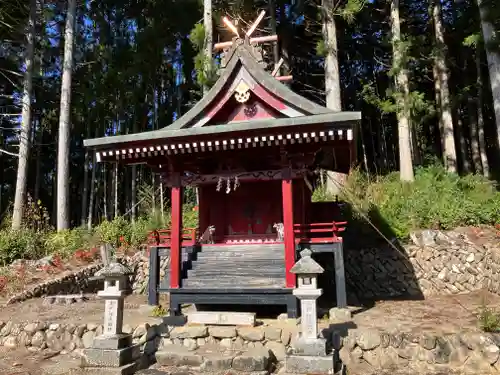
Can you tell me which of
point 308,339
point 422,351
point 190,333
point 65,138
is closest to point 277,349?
point 308,339

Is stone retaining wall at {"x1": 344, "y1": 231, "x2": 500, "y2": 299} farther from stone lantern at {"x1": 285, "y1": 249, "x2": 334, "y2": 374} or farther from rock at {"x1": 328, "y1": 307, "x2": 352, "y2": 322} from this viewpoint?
stone lantern at {"x1": 285, "y1": 249, "x2": 334, "y2": 374}

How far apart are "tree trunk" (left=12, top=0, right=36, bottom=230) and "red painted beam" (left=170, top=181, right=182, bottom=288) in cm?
955

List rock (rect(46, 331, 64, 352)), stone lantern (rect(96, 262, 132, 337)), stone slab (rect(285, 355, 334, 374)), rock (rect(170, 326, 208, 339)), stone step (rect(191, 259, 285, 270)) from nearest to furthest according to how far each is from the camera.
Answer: stone slab (rect(285, 355, 334, 374)) → stone lantern (rect(96, 262, 132, 337)) → rock (rect(170, 326, 208, 339)) → rock (rect(46, 331, 64, 352)) → stone step (rect(191, 259, 285, 270))

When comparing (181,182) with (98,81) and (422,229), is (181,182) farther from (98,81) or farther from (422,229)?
(98,81)

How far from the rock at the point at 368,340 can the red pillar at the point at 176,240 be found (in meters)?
4.04

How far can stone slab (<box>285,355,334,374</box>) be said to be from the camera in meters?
5.66

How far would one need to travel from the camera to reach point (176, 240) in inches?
346

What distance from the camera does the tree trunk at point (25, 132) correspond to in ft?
50.2

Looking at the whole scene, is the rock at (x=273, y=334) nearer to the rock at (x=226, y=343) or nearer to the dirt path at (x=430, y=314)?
the rock at (x=226, y=343)

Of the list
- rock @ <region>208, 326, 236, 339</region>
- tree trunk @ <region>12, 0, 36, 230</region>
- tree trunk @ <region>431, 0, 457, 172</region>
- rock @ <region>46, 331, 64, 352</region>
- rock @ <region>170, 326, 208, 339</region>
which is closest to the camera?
rock @ <region>208, 326, 236, 339</region>

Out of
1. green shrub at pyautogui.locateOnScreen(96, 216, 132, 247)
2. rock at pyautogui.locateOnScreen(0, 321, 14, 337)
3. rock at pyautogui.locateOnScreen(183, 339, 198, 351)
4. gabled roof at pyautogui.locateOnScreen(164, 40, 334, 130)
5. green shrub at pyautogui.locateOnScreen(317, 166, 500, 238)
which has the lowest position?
rock at pyautogui.locateOnScreen(183, 339, 198, 351)

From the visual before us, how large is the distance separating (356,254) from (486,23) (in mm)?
8725

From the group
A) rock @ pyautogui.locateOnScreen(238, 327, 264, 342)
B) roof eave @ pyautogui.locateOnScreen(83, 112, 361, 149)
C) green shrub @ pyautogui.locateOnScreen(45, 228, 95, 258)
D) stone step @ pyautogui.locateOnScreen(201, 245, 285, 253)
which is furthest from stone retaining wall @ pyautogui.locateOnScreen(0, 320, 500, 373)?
green shrub @ pyautogui.locateOnScreen(45, 228, 95, 258)

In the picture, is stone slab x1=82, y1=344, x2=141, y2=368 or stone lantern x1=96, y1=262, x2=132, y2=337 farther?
stone lantern x1=96, y1=262, x2=132, y2=337
